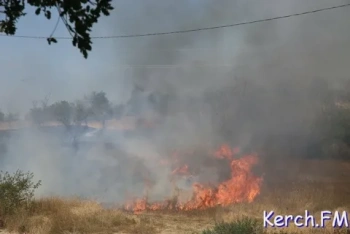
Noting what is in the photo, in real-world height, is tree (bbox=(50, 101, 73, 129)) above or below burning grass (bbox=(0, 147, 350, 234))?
above

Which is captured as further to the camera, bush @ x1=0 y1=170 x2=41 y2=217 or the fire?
the fire

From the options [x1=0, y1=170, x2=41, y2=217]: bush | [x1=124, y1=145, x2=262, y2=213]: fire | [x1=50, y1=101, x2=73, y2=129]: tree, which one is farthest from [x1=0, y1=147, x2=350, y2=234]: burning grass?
[x1=50, y1=101, x2=73, y2=129]: tree

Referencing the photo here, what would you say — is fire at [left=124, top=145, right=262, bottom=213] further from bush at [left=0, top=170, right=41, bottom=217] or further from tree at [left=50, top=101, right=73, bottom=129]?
tree at [left=50, top=101, right=73, bottom=129]

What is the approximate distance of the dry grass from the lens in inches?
332

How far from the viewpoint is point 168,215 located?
35.6 feet

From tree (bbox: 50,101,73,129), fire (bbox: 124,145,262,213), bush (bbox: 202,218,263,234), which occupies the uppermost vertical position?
tree (bbox: 50,101,73,129)

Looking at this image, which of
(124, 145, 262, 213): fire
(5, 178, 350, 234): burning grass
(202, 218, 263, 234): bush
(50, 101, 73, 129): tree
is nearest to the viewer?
(202, 218, 263, 234): bush

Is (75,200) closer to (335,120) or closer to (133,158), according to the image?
(133,158)

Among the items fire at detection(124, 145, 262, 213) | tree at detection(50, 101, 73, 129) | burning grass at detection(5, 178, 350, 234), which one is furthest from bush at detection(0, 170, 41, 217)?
tree at detection(50, 101, 73, 129)

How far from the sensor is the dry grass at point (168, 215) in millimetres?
8445

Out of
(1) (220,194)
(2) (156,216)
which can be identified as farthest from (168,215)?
(1) (220,194)

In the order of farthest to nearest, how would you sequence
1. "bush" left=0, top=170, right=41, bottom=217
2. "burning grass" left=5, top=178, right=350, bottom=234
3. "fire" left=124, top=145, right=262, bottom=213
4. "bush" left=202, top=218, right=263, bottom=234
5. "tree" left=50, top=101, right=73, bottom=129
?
"tree" left=50, top=101, right=73, bottom=129 → "fire" left=124, top=145, right=262, bottom=213 → "bush" left=0, top=170, right=41, bottom=217 → "burning grass" left=5, top=178, right=350, bottom=234 → "bush" left=202, top=218, right=263, bottom=234

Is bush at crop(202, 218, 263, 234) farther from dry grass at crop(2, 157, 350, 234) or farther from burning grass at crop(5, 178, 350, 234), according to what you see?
dry grass at crop(2, 157, 350, 234)

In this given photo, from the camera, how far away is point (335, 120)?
1656 centimetres
